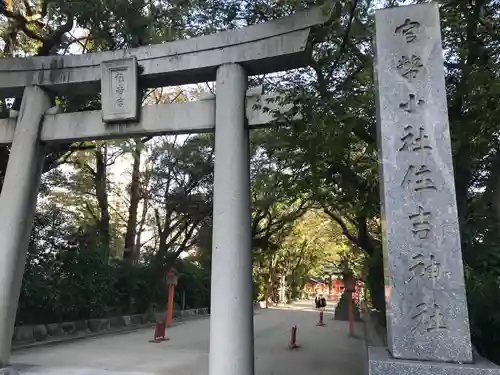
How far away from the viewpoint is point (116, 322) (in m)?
15.0

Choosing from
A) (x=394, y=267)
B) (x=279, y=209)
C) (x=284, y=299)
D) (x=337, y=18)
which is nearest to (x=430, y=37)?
(x=337, y=18)

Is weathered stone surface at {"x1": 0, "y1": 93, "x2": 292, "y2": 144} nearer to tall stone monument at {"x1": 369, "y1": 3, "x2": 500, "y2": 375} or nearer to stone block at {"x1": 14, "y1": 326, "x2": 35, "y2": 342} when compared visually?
tall stone monument at {"x1": 369, "y1": 3, "x2": 500, "y2": 375}

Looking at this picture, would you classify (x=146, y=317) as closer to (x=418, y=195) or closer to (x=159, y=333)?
(x=159, y=333)

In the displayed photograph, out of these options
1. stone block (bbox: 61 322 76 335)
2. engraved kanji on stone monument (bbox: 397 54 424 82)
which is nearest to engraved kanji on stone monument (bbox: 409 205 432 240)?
engraved kanji on stone monument (bbox: 397 54 424 82)

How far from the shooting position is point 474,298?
584 centimetres

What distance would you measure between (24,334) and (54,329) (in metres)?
1.21

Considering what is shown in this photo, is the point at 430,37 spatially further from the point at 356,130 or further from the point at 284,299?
the point at 284,299

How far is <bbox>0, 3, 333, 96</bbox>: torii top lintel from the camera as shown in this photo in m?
6.21

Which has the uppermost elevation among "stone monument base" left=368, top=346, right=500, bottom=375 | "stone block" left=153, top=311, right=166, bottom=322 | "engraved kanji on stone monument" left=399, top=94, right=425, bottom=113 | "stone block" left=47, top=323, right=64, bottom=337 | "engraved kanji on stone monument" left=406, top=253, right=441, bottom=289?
"engraved kanji on stone monument" left=399, top=94, right=425, bottom=113

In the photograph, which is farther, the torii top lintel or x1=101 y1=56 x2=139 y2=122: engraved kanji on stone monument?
x1=101 y1=56 x2=139 y2=122: engraved kanji on stone monument

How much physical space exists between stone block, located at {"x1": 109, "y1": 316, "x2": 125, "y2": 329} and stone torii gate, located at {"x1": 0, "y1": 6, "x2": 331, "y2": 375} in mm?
8426

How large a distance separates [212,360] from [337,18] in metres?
4.94

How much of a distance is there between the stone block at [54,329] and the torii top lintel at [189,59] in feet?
22.2

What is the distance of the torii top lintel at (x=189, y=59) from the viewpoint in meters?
6.21
